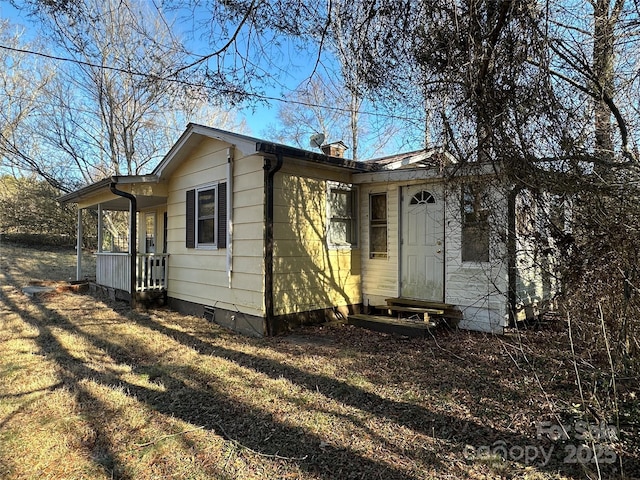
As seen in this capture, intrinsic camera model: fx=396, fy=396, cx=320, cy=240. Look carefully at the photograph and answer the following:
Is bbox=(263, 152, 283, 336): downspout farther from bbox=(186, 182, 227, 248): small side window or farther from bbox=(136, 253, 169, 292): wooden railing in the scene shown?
bbox=(136, 253, 169, 292): wooden railing

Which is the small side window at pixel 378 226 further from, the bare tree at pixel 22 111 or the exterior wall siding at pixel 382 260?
the bare tree at pixel 22 111

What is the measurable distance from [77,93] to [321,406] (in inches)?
763

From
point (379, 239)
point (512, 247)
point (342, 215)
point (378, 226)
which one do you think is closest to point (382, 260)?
point (379, 239)

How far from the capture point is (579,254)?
3.63 meters

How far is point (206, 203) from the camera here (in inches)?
301

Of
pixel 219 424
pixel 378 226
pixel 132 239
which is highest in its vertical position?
pixel 378 226

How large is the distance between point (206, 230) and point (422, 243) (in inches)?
160

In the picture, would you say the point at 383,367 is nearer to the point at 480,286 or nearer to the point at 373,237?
the point at 480,286

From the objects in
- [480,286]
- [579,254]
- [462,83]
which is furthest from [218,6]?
[480,286]

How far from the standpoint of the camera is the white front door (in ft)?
22.6

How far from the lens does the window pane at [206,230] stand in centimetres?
752

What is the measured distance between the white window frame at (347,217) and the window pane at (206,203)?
7.11 feet

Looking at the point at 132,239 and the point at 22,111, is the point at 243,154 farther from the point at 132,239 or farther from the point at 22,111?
the point at 22,111

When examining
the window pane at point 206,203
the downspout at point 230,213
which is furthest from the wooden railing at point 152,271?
the downspout at point 230,213
